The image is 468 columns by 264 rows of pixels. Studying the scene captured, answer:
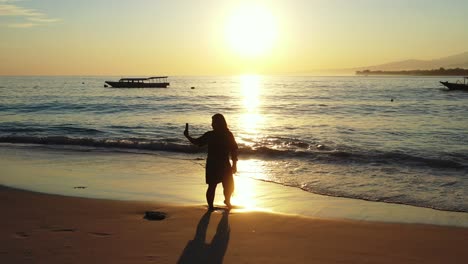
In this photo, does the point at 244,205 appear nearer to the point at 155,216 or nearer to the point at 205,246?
the point at 155,216

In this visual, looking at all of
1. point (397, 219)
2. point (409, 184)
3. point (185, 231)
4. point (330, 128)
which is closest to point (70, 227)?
point (185, 231)

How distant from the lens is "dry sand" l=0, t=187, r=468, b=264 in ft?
20.2

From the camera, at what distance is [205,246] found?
664cm

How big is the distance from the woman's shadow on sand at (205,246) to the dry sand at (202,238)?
0.04ft

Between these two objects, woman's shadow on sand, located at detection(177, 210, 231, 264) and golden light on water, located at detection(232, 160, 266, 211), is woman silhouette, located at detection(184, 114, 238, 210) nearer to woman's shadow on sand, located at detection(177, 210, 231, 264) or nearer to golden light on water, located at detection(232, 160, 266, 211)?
golden light on water, located at detection(232, 160, 266, 211)

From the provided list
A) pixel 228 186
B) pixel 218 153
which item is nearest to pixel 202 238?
pixel 228 186

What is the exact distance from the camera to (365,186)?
39.1 feet

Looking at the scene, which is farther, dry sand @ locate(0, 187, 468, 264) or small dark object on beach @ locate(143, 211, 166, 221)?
small dark object on beach @ locate(143, 211, 166, 221)

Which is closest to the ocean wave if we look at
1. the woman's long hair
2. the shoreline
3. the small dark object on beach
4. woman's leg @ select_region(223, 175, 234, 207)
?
the shoreline

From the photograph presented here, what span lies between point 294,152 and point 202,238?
11589 millimetres

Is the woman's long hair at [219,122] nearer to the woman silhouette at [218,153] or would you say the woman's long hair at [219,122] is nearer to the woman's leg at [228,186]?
the woman silhouette at [218,153]

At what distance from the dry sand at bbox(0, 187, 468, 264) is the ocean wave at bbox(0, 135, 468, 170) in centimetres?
842

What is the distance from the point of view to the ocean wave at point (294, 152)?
16.1 meters

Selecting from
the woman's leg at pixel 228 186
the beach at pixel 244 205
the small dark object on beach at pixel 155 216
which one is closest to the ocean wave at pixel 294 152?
the beach at pixel 244 205
